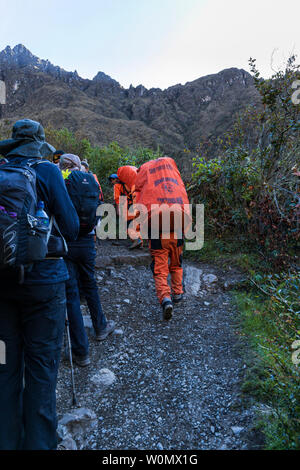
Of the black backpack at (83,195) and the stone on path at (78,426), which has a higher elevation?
the black backpack at (83,195)

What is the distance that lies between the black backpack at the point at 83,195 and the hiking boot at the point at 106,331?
1.17 metres

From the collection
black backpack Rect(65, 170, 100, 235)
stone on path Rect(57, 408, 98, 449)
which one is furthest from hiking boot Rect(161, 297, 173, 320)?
stone on path Rect(57, 408, 98, 449)

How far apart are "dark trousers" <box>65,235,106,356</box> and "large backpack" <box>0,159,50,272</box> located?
117 cm

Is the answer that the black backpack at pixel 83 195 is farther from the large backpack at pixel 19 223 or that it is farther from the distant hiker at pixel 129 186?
the distant hiker at pixel 129 186

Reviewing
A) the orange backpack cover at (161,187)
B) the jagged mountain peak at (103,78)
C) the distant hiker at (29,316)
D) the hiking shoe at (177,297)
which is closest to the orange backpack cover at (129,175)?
the orange backpack cover at (161,187)

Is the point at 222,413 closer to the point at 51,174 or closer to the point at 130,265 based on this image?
the point at 51,174

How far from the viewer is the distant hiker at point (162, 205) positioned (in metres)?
3.33

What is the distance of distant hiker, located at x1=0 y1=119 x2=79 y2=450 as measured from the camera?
5.06 feet

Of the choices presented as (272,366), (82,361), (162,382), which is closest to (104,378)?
(82,361)

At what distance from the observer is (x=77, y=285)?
9.26 feet

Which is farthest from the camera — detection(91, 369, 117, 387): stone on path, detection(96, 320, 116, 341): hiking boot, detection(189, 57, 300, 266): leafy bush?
detection(189, 57, 300, 266): leafy bush

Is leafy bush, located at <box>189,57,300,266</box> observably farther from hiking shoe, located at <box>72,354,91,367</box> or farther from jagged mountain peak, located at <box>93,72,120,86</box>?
jagged mountain peak, located at <box>93,72,120,86</box>

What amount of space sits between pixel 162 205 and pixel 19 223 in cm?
200

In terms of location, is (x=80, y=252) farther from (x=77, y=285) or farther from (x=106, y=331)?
(x=106, y=331)
